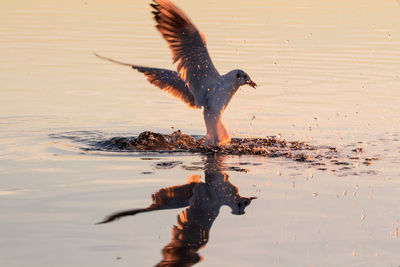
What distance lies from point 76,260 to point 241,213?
6.23 feet

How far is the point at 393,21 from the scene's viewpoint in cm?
2798

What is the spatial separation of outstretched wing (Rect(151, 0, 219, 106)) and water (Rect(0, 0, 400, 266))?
1.01 metres

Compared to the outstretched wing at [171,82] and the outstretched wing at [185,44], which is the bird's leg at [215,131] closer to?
the outstretched wing at [185,44]

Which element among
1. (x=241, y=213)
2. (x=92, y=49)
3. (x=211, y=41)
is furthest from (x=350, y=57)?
(x=241, y=213)

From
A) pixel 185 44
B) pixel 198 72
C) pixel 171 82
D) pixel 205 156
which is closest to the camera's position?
pixel 185 44

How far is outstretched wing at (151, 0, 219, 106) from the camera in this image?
1023 centimetres

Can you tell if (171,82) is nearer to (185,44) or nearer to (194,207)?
(185,44)

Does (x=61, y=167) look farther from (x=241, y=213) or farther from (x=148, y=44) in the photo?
(x=148, y=44)

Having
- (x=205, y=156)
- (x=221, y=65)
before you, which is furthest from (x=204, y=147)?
(x=221, y=65)

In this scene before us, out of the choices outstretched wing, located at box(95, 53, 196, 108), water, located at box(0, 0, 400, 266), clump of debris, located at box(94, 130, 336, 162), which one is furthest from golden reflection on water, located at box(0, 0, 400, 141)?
clump of debris, located at box(94, 130, 336, 162)

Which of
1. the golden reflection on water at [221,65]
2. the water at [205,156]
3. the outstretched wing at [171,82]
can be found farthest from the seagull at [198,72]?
the golden reflection on water at [221,65]

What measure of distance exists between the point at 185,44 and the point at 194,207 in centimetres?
305

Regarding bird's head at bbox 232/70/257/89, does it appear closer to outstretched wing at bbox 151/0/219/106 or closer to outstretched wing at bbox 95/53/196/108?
outstretched wing at bbox 151/0/219/106

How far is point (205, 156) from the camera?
1048 cm
